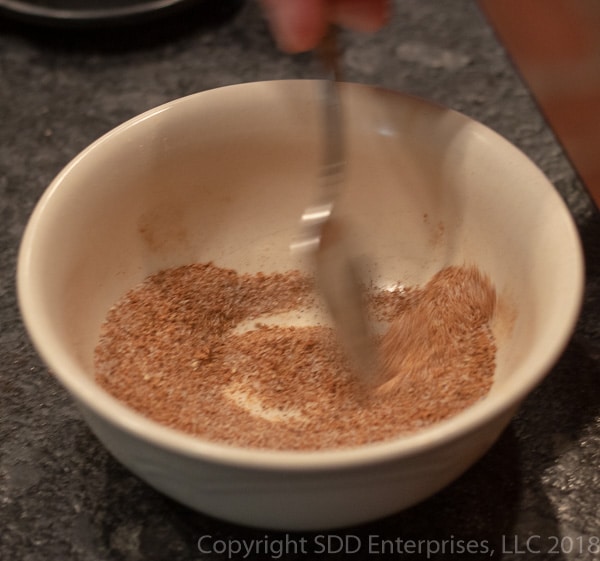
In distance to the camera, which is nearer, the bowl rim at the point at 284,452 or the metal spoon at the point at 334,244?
the bowl rim at the point at 284,452

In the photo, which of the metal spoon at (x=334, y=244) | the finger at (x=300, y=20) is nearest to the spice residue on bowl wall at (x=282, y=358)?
the metal spoon at (x=334, y=244)

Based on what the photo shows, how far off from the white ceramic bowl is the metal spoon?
3 centimetres

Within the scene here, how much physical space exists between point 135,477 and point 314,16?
45 centimetres

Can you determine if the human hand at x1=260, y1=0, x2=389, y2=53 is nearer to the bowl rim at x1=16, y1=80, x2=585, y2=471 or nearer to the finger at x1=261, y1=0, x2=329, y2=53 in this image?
the finger at x1=261, y1=0, x2=329, y2=53

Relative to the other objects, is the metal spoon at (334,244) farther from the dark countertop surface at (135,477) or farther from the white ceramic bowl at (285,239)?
the dark countertop surface at (135,477)

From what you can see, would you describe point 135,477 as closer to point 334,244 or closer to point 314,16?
point 334,244

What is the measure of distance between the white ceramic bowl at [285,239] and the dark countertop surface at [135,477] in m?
0.08

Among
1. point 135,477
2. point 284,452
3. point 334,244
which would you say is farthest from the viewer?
point 334,244

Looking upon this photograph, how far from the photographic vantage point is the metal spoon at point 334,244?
0.74m

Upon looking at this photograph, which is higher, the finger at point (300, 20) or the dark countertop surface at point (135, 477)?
the finger at point (300, 20)

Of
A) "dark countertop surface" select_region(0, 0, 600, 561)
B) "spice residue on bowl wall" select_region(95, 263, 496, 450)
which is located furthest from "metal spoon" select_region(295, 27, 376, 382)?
"dark countertop surface" select_region(0, 0, 600, 561)

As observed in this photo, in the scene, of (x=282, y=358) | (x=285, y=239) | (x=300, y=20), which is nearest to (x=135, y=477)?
(x=282, y=358)

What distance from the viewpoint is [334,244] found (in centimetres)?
80

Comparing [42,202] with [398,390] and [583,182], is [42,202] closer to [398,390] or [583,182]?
[398,390]
